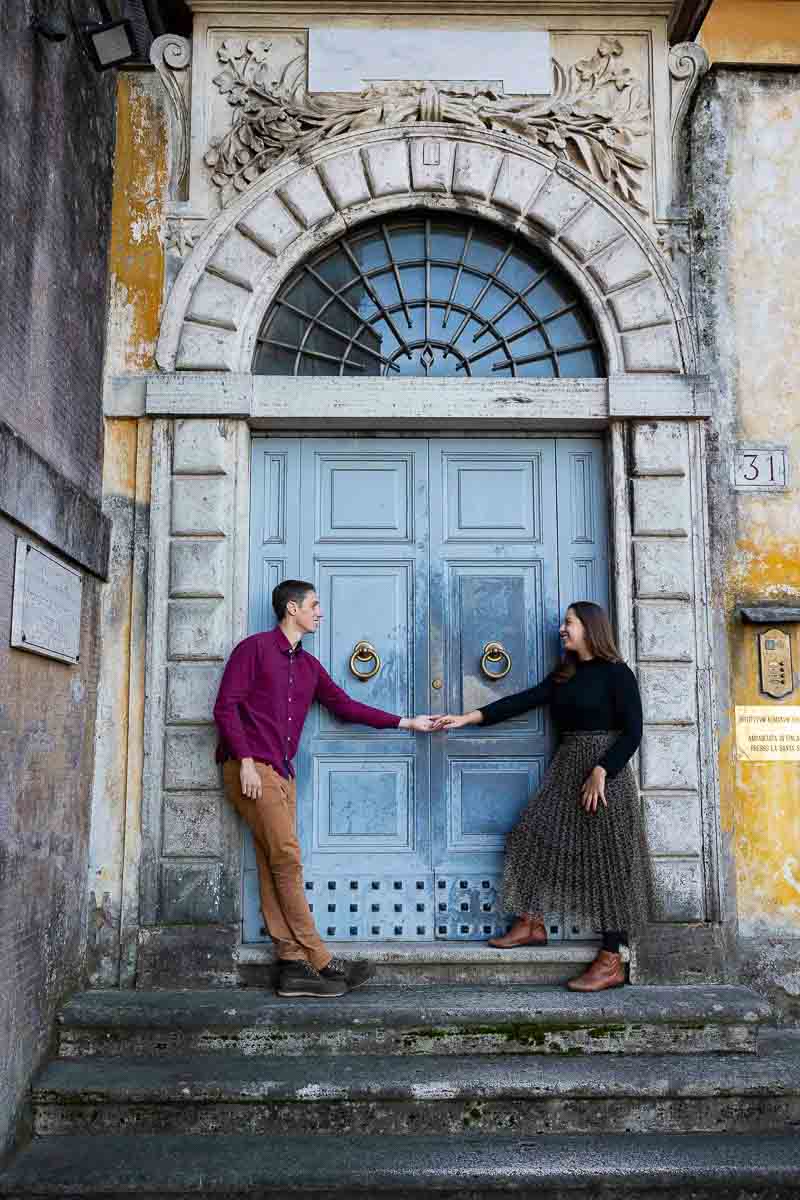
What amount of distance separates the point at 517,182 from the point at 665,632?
269cm

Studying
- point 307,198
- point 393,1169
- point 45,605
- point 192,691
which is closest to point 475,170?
point 307,198

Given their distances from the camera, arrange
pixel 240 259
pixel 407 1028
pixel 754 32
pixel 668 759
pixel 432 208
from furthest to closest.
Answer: pixel 754 32 → pixel 432 208 → pixel 240 259 → pixel 668 759 → pixel 407 1028

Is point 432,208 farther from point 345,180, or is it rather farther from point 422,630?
point 422,630

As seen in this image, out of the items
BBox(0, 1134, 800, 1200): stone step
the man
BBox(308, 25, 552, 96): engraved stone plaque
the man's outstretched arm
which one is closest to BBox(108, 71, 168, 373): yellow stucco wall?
BBox(308, 25, 552, 96): engraved stone plaque

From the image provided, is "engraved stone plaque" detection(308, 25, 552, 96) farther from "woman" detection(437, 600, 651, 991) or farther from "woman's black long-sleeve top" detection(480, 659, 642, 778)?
"woman's black long-sleeve top" detection(480, 659, 642, 778)

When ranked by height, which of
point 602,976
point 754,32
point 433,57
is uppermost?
point 754,32

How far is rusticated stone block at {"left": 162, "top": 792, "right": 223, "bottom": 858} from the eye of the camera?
5.95 m

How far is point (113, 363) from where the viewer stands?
633 centimetres

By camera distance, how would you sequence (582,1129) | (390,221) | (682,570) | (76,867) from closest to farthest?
(582,1129) < (76,867) < (682,570) < (390,221)

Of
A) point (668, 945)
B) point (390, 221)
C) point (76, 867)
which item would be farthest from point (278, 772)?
point (390, 221)

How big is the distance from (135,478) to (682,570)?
305 centimetres

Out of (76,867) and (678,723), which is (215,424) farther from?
(678,723)

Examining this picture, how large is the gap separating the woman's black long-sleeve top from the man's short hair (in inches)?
45.3

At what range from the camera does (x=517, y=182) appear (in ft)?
21.2
